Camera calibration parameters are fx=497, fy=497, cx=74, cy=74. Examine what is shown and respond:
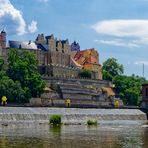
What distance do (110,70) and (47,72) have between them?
32.6 metres

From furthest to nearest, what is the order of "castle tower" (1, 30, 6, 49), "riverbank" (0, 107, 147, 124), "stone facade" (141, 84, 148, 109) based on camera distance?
"castle tower" (1, 30, 6, 49)
"stone facade" (141, 84, 148, 109)
"riverbank" (0, 107, 147, 124)

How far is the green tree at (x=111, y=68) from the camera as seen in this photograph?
554ft

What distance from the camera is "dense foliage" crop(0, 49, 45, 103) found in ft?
332

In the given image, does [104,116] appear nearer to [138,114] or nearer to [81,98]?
[138,114]

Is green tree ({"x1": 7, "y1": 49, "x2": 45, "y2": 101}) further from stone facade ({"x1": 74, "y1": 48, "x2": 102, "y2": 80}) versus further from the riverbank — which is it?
stone facade ({"x1": 74, "y1": 48, "x2": 102, "y2": 80})

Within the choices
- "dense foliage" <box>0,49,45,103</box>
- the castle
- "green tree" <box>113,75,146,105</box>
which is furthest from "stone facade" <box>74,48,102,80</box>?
"dense foliage" <box>0,49,45,103</box>

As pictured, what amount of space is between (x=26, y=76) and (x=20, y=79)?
1.55 m

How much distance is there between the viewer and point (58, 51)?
162750mm

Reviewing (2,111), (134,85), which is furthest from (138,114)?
(134,85)

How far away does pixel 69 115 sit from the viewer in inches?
3127

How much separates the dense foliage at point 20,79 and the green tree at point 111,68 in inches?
1984

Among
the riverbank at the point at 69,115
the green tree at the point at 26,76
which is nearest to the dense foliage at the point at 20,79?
the green tree at the point at 26,76

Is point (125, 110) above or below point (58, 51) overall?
below

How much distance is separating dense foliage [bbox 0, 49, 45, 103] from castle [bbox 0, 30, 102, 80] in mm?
21603
